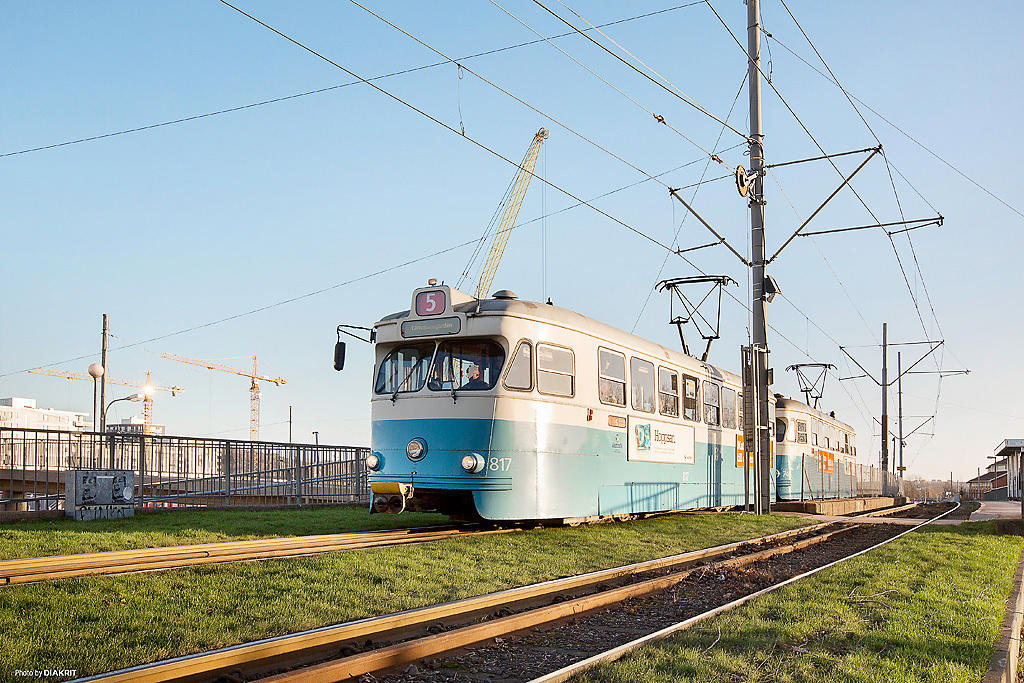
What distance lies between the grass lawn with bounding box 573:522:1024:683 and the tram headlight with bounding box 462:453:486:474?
4.69 metres

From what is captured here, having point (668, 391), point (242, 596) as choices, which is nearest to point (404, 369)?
point (668, 391)

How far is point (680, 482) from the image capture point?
18.3 m

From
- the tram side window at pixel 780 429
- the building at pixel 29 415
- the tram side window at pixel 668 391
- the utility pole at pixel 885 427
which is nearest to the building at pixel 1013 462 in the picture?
the utility pole at pixel 885 427

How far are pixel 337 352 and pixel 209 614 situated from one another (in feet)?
24.4

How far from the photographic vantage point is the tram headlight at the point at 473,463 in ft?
41.9

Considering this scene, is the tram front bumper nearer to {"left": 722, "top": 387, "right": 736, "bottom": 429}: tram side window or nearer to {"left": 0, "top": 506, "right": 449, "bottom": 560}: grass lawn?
{"left": 0, "top": 506, "right": 449, "bottom": 560}: grass lawn

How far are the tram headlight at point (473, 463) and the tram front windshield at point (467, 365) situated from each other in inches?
40.5

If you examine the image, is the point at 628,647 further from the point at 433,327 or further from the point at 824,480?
the point at 824,480

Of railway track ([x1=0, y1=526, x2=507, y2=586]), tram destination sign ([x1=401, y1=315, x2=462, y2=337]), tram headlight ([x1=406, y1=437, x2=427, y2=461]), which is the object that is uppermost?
tram destination sign ([x1=401, y1=315, x2=462, y2=337])

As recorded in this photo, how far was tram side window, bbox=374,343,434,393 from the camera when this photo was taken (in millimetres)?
13742

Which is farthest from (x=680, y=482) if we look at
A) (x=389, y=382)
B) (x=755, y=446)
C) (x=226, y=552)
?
(x=226, y=552)

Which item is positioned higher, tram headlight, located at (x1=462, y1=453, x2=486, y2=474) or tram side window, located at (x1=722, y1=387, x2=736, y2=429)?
tram side window, located at (x1=722, y1=387, x2=736, y2=429)

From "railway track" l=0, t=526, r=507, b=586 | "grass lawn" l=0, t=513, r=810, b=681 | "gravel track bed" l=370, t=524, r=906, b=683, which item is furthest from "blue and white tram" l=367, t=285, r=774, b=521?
"gravel track bed" l=370, t=524, r=906, b=683

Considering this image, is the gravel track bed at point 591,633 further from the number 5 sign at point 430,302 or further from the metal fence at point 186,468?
the metal fence at point 186,468
